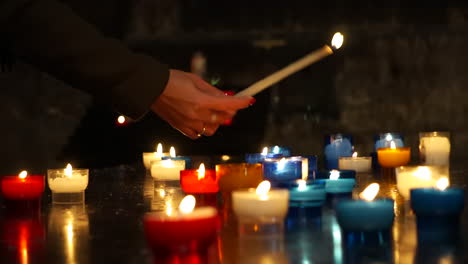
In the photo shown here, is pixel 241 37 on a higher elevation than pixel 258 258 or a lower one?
higher

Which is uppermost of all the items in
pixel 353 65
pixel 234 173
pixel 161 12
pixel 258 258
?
pixel 161 12

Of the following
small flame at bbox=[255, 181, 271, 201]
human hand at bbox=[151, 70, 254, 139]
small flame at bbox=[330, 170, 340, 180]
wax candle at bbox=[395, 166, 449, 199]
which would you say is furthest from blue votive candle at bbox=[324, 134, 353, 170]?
small flame at bbox=[255, 181, 271, 201]

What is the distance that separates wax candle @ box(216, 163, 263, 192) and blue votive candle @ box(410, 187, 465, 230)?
503mm

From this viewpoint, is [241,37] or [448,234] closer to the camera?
[448,234]

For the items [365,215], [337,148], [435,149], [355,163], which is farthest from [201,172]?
[337,148]

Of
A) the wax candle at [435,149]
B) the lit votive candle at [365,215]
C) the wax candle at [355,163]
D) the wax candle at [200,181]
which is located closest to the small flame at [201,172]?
the wax candle at [200,181]

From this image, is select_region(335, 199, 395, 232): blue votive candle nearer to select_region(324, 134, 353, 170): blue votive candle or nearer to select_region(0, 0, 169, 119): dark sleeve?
select_region(0, 0, 169, 119): dark sleeve

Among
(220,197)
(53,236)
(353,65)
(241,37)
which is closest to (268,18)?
(241,37)

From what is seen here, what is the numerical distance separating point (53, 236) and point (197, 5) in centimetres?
363

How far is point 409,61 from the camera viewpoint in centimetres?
490

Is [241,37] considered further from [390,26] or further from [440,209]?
[440,209]

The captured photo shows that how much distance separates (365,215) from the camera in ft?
4.19

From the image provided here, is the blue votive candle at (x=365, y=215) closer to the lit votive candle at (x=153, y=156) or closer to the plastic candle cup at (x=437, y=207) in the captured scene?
the plastic candle cup at (x=437, y=207)

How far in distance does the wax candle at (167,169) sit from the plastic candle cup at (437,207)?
3.46 feet
